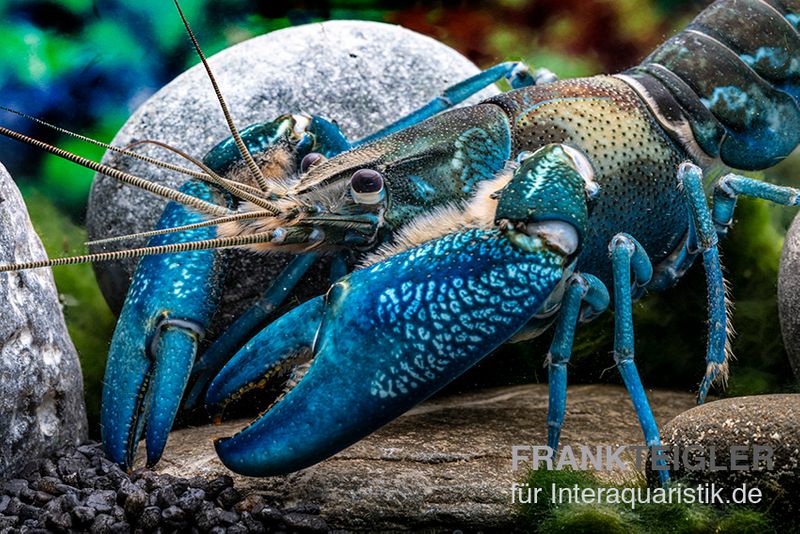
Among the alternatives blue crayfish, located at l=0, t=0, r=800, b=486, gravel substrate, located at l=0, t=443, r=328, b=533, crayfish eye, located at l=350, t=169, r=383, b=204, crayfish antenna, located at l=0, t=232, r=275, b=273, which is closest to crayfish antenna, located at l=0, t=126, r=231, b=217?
blue crayfish, located at l=0, t=0, r=800, b=486

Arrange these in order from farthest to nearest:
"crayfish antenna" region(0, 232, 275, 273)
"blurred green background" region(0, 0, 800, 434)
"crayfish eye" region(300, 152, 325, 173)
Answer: "blurred green background" region(0, 0, 800, 434), "crayfish eye" region(300, 152, 325, 173), "crayfish antenna" region(0, 232, 275, 273)

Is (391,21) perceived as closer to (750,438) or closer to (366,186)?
(366,186)

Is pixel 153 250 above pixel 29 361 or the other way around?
above

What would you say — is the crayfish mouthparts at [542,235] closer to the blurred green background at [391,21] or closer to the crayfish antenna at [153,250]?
the crayfish antenna at [153,250]

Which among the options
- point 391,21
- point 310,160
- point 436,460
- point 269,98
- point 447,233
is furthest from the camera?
point 391,21

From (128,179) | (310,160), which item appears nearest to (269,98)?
(310,160)

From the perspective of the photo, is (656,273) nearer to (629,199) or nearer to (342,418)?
(629,199)

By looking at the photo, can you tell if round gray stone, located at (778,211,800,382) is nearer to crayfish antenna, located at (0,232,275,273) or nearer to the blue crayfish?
the blue crayfish
